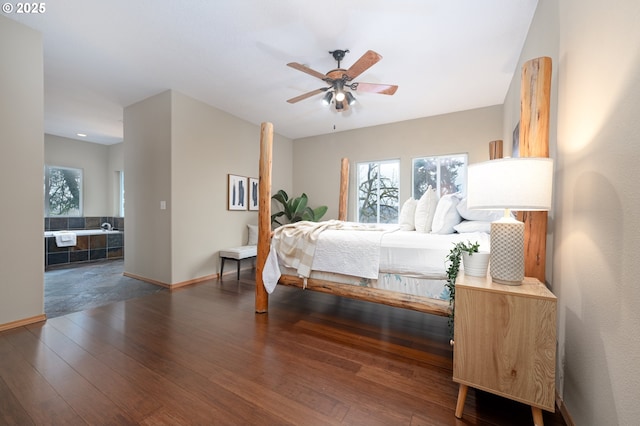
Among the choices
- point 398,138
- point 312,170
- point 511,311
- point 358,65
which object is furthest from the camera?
→ point 312,170

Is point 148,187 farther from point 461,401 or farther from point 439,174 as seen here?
point 439,174

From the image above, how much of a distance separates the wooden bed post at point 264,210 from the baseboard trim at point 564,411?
90.2 inches

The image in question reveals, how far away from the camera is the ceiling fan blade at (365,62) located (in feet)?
7.09

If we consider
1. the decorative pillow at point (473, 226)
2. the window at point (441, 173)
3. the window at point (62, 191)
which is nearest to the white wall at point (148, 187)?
the window at point (62, 191)

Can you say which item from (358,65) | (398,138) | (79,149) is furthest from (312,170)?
(79,149)

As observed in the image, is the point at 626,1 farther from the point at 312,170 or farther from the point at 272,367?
the point at 312,170

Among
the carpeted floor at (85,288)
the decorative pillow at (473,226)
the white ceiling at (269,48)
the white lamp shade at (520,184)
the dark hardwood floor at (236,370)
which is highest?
the white ceiling at (269,48)

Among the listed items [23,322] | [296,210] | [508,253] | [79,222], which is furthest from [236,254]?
[79,222]

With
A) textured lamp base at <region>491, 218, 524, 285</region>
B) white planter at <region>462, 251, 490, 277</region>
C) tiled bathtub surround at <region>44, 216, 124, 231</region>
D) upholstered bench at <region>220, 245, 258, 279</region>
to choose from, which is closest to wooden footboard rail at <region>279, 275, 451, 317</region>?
white planter at <region>462, 251, 490, 277</region>

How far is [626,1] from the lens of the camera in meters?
0.94

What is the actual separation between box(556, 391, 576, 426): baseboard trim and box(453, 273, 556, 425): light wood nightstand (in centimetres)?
26

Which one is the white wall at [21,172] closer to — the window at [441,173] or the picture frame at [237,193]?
the picture frame at [237,193]

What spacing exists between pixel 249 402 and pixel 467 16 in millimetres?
3280

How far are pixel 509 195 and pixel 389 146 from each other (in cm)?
382
